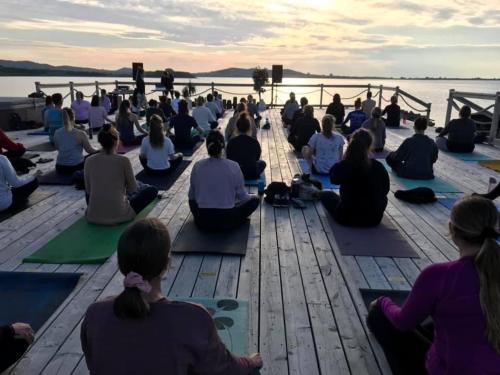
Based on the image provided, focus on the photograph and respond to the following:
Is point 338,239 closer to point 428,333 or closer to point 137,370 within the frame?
point 428,333

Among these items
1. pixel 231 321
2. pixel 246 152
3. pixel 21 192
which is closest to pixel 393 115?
pixel 246 152

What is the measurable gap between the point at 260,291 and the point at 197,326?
5.68 feet

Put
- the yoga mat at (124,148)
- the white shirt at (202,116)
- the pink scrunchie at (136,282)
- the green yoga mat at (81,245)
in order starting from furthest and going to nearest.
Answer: the white shirt at (202,116) → the yoga mat at (124,148) → the green yoga mat at (81,245) → the pink scrunchie at (136,282)

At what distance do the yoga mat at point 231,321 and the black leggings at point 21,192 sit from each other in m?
3.14

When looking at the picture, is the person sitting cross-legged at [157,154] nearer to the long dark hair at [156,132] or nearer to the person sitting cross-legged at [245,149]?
the long dark hair at [156,132]

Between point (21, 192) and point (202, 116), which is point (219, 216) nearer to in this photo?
point (21, 192)

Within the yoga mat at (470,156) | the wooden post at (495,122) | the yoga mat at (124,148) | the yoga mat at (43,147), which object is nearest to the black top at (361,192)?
the yoga mat at (470,156)

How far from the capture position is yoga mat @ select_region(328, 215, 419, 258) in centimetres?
372

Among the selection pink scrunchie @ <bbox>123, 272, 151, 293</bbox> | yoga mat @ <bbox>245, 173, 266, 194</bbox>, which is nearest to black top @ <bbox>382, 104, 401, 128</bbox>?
yoga mat @ <bbox>245, 173, 266, 194</bbox>

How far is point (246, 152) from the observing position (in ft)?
19.4

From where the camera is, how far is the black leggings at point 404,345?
2084 mm

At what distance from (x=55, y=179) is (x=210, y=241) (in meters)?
3.37

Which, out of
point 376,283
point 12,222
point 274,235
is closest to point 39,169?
point 12,222

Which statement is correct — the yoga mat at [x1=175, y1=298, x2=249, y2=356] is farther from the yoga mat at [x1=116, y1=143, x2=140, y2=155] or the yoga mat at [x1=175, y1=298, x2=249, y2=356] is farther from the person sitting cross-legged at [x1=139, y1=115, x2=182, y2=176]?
the yoga mat at [x1=116, y1=143, x2=140, y2=155]
